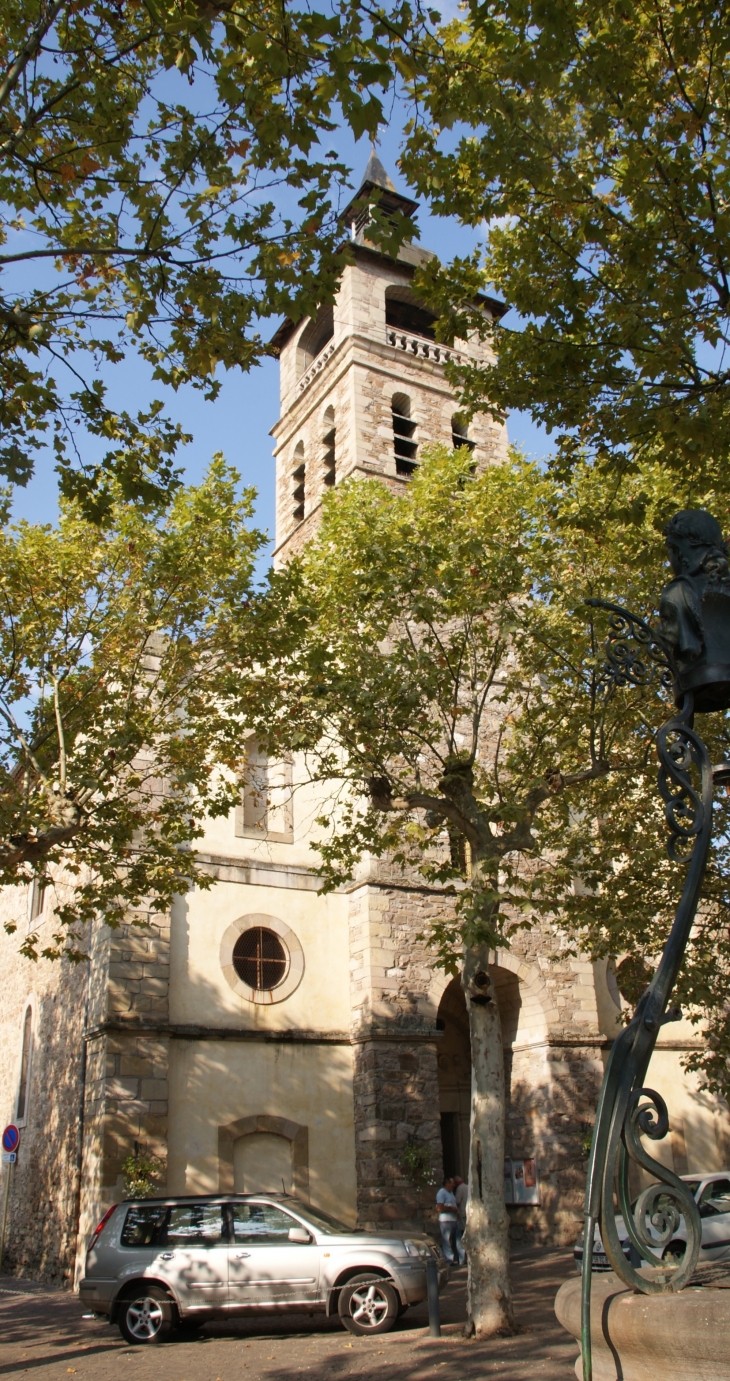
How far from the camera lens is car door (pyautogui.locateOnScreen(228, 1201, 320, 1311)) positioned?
1002 cm

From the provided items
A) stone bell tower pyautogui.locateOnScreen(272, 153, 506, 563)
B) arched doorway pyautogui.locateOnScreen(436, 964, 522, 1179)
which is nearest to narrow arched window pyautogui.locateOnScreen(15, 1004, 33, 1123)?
arched doorway pyautogui.locateOnScreen(436, 964, 522, 1179)

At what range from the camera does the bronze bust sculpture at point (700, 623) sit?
12.9 ft

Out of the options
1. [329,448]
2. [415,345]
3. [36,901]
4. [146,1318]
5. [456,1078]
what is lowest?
[146,1318]

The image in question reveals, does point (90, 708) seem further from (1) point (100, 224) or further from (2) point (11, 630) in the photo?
(1) point (100, 224)

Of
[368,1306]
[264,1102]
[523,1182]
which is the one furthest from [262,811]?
[368,1306]

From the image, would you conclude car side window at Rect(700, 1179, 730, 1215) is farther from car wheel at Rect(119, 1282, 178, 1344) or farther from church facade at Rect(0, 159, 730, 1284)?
car wheel at Rect(119, 1282, 178, 1344)

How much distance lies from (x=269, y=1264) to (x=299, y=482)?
68.0 feet

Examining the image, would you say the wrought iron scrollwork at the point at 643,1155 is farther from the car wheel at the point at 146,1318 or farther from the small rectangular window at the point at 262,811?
the small rectangular window at the point at 262,811

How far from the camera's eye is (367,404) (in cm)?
2402

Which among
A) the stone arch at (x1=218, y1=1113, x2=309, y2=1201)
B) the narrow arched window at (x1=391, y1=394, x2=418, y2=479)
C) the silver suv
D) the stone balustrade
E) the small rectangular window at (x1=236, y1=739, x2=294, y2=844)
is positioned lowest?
the silver suv

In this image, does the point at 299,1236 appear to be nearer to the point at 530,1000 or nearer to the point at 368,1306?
the point at 368,1306

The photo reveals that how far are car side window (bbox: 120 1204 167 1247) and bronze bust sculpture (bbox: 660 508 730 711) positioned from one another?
29.7 feet

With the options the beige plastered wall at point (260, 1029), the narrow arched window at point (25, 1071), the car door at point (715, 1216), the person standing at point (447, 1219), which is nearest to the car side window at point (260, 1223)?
the beige plastered wall at point (260, 1029)

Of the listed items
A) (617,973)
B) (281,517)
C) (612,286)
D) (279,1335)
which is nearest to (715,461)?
(612,286)
